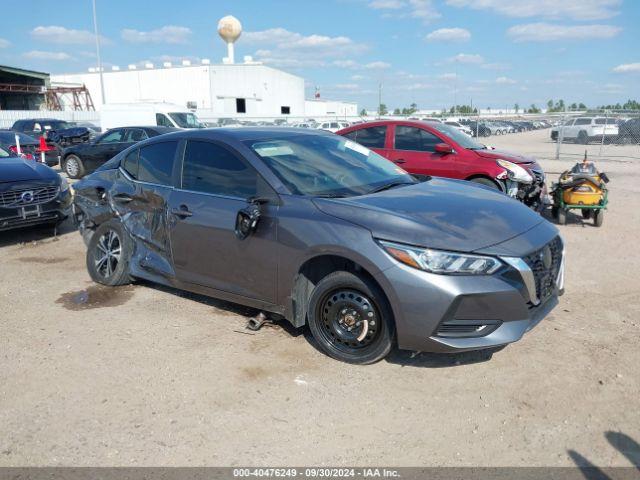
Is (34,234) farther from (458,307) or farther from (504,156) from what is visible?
(504,156)

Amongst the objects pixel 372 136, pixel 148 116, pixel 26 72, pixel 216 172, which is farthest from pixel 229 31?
pixel 216 172

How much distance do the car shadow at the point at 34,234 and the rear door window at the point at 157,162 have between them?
12.6ft

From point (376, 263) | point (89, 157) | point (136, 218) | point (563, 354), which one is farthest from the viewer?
point (89, 157)

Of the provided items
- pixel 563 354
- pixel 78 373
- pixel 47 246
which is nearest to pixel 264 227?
pixel 78 373

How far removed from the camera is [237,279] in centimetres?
433

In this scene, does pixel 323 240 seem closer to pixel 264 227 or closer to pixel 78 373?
pixel 264 227

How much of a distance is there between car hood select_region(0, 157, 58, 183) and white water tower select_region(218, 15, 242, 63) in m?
49.3

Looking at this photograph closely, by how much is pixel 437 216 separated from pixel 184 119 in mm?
20932

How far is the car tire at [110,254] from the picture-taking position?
5.42 meters

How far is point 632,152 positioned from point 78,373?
25.3 metres

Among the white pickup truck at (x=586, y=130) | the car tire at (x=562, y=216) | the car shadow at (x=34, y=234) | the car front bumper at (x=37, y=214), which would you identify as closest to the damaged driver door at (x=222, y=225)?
the car front bumper at (x=37, y=214)

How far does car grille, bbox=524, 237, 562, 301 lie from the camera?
3.58 meters

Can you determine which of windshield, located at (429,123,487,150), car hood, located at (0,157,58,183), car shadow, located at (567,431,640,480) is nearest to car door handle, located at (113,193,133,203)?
car hood, located at (0,157,58,183)

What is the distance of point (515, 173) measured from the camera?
336 inches
